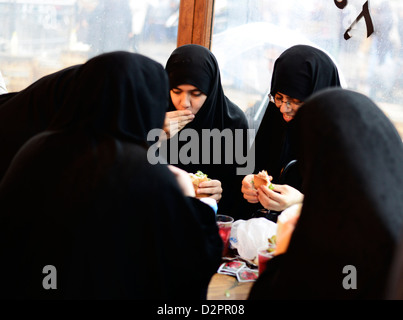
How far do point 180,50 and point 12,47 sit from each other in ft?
6.54

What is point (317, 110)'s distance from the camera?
1.33m

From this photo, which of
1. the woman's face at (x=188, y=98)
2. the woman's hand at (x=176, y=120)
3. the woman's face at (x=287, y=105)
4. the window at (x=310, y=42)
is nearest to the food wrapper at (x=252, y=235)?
the woman's face at (x=287, y=105)

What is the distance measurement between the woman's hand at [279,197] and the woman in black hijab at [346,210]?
2.97 feet

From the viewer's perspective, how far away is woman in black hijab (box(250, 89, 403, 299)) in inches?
43.8

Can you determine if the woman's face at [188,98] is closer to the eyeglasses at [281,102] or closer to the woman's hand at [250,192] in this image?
the eyeglasses at [281,102]

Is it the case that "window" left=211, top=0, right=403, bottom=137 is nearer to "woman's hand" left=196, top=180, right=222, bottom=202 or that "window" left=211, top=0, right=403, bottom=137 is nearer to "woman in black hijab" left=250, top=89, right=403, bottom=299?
"woman's hand" left=196, top=180, right=222, bottom=202

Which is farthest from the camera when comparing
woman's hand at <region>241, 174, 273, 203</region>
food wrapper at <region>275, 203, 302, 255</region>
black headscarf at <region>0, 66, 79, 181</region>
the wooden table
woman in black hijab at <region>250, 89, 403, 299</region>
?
woman's hand at <region>241, 174, 273, 203</region>

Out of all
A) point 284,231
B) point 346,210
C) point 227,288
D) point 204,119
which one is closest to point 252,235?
point 227,288

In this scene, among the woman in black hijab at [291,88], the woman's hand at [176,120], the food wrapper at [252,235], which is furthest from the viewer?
the woman's hand at [176,120]

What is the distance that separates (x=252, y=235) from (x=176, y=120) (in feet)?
3.85

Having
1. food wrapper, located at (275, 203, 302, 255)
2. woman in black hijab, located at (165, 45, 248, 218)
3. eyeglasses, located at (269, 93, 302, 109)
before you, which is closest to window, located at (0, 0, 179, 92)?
woman in black hijab, located at (165, 45, 248, 218)

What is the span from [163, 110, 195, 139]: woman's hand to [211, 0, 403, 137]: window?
1.07 m

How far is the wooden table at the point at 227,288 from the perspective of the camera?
1600 millimetres

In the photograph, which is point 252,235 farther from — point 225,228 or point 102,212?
point 102,212
